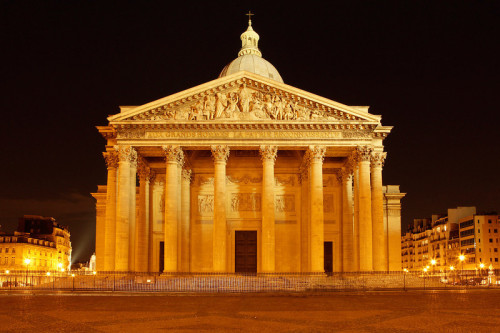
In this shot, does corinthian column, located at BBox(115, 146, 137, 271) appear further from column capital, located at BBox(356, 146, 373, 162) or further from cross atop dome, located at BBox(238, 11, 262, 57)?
cross atop dome, located at BBox(238, 11, 262, 57)

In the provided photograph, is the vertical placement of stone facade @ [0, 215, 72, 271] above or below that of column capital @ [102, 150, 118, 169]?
below

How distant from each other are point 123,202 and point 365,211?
17051 millimetres

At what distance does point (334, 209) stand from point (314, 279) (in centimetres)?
1122

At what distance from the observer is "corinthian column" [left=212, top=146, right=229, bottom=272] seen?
41281 mm

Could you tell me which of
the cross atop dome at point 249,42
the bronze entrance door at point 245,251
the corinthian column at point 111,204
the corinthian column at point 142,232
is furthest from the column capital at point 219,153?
the cross atop dome at point 249,42

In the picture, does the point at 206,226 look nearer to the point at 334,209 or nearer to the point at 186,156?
the point at 186,156

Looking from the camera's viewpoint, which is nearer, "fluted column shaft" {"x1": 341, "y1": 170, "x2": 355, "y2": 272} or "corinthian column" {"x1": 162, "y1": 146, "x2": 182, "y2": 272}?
"corinthian column" {"x1": 162, "y1": 146, "x2": 182, "y2": 272}

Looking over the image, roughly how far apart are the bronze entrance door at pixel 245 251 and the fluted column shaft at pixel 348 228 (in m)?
7.27

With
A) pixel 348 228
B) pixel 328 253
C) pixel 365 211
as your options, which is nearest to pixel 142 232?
pixel 328 253

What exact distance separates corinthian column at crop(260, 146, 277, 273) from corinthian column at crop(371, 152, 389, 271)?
7.26m

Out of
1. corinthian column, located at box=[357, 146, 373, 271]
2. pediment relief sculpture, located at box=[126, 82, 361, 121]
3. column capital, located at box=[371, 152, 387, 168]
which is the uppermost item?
pediment relief sculpture, located at box=[126, 82, 361, 121]

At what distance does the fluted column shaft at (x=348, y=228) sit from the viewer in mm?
47906

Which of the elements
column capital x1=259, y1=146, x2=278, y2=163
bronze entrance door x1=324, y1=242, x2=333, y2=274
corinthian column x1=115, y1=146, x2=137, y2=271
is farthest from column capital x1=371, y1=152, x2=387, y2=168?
corinthian column x1=115, y1=146, x2=137, y2=271

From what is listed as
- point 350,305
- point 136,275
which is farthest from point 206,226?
point 350,305
